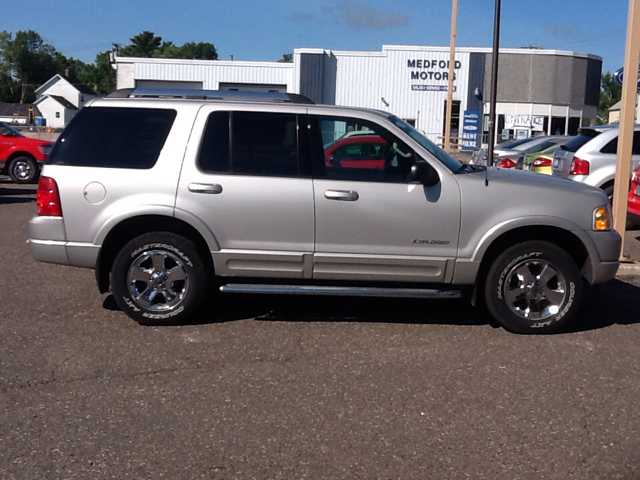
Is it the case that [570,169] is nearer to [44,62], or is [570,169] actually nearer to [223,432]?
[223,432]

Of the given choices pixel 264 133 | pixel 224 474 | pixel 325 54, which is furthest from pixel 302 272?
pixel 325 54

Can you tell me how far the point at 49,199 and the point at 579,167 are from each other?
8.24 meters

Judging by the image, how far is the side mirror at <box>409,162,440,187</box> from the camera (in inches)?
243

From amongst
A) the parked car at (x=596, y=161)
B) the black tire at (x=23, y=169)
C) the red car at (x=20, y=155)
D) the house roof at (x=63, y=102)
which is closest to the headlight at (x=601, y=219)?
the parked car at (x=596, y=161)

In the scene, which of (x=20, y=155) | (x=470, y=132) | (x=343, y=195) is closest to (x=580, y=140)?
(x=343, y=195)

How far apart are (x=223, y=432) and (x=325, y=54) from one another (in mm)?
44976

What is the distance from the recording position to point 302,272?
21.2 ft

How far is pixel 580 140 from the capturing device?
12.4 meters

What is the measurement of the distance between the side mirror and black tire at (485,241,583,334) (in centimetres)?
84

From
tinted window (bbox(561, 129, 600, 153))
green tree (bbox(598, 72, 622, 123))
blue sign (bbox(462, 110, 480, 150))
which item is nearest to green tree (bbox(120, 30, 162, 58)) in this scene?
green tree (bbox(598, 72, 622, 123))

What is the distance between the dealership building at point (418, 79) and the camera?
157 feet

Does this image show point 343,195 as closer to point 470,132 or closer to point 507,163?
point 507,163

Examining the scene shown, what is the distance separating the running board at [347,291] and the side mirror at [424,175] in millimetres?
883

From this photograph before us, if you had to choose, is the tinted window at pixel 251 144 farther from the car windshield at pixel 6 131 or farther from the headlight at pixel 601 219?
the car windshield at pixel 6 131
